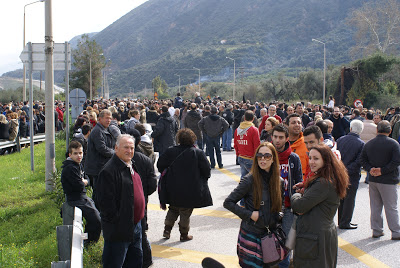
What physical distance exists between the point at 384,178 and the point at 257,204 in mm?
3971

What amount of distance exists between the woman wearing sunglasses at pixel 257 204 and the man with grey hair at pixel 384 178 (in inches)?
143

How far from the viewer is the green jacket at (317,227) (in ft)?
15.4

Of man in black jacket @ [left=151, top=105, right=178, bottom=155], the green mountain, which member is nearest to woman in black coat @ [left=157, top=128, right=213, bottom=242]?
man in black jacket @ [left=151, top=105, right=178, bottom=155]

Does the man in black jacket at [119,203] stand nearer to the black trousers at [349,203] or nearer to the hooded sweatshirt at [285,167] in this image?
the hooded sweatshirt at [285,167]

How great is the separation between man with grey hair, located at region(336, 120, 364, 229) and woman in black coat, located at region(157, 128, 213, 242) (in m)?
2.51

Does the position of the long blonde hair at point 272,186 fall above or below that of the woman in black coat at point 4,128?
below

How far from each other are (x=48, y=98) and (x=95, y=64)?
53.2m

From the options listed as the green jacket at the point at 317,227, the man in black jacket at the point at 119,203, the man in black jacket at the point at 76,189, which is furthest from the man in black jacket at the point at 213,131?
the green jacket at the point at 317,227

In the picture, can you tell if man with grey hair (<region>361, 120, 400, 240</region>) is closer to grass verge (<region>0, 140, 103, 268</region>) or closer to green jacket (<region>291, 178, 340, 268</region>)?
green jacket (<region>291, 178, 340, 268</region>)

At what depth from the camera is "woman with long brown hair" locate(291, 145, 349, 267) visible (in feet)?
15.4

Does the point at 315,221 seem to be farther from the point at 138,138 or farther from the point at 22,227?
the point at 22,227

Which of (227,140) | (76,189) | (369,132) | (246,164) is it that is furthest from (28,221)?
(227,140)

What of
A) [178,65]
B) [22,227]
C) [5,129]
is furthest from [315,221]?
[178,65]

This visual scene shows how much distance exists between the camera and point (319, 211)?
15.6 ft
